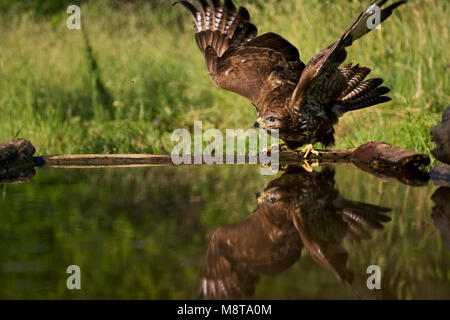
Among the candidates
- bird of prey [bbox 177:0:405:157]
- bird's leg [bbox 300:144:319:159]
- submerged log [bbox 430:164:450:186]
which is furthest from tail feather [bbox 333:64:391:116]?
submerged log [bbox 430:164:450:186]

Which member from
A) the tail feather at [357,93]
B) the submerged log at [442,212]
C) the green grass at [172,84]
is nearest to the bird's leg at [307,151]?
the tail feather at [357,93]

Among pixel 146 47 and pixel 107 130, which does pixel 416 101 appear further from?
pixel 146 47

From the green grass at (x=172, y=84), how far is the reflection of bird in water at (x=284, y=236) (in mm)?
2099

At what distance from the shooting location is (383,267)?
2340mm

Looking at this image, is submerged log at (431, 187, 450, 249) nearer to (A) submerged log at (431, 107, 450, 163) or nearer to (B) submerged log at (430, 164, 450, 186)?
(B) submerged log at (430, 164, 450, 186)

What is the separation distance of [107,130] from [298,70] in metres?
2.32

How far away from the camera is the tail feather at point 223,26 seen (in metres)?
5.97

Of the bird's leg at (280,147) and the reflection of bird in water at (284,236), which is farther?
the bird's leg at (280,147)

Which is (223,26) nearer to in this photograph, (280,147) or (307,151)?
(280,147)

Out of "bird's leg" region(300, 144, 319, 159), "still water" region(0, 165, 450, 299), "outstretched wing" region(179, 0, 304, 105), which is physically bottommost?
"still water" region(0, 165, 450, 299)

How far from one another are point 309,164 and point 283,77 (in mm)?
952

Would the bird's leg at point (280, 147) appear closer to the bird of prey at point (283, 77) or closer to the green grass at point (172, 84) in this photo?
the bird of prey at point (283, 77)

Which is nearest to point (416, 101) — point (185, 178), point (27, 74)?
point (185, 178)

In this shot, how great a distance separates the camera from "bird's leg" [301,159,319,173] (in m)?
4.52
